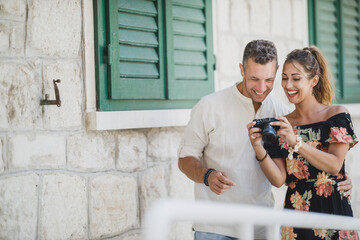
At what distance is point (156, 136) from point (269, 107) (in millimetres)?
843

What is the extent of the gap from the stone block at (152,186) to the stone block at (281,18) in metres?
1.69

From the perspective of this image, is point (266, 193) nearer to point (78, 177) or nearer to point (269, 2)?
point (78, 177)

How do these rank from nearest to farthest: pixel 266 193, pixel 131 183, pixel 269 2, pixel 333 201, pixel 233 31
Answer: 1. pixel 333 201
2. pixel 266 193
3. pixel 131 183
4. pixel 233 31
5. pixel 269 2

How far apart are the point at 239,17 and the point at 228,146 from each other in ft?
5.16

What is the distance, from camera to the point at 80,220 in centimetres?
286

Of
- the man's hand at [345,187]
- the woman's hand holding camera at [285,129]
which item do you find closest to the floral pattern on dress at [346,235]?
the man's hand at [345,187]

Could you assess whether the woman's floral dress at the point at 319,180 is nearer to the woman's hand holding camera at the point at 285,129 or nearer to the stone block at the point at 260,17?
the woman's hand holding camera at the point at 285,129

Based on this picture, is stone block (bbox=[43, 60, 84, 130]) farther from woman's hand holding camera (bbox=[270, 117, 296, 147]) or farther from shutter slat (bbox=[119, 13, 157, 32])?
woman's hand holding camera (bbox=[270, 117, 296, 147])

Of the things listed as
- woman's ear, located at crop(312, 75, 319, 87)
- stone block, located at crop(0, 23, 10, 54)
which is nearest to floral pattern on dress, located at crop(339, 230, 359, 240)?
woman's ear, located at crop(312, 75, 319, 87)

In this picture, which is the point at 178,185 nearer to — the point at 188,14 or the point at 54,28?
the point at 188,14

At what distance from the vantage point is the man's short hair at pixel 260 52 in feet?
8.50

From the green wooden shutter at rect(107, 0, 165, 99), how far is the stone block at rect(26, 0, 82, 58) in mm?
216

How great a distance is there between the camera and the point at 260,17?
4102 millimetres

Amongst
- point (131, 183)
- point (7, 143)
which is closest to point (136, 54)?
point (131, 183)
